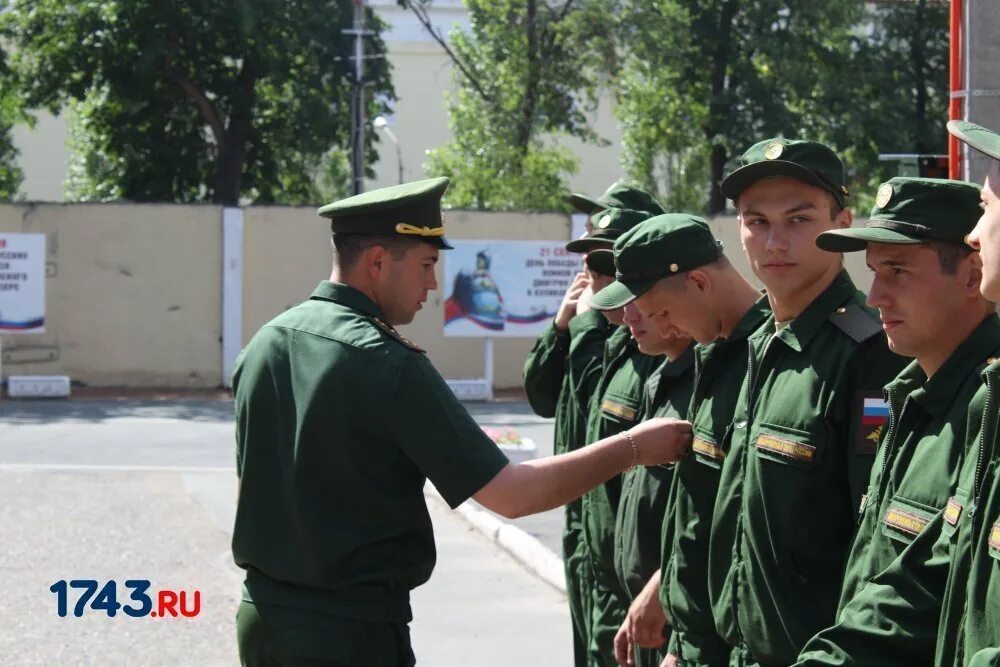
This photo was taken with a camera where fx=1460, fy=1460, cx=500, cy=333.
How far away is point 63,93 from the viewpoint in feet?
102

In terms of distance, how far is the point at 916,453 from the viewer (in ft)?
9.79

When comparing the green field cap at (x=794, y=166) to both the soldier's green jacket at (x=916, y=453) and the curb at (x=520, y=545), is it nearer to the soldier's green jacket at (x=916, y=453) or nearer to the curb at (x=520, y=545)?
the soldier's green jacket at (x=916, y=453)

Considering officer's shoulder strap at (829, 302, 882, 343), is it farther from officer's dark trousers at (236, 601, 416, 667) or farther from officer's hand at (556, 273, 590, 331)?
officer's hand at (556, 273, 590, 331)

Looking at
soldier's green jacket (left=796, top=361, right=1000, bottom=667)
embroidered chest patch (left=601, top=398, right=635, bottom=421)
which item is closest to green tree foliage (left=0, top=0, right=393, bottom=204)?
embroidered chest patch (left=601, top=398, right=635, bottom=421)

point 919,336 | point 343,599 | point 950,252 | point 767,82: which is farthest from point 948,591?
point 767,82

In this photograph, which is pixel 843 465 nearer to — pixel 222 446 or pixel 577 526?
pixel 577 526

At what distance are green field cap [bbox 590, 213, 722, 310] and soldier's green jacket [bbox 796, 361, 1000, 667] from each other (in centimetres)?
151

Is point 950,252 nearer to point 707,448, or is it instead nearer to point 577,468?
point 707,448

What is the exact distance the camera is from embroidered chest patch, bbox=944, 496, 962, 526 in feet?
8.85

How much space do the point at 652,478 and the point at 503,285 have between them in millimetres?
18151

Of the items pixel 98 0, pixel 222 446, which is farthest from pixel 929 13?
pixel 222 446

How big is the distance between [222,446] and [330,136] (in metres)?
17.3

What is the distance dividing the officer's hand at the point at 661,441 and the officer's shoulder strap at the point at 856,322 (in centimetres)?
66

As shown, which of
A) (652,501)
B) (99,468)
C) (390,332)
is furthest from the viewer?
(99,468)
